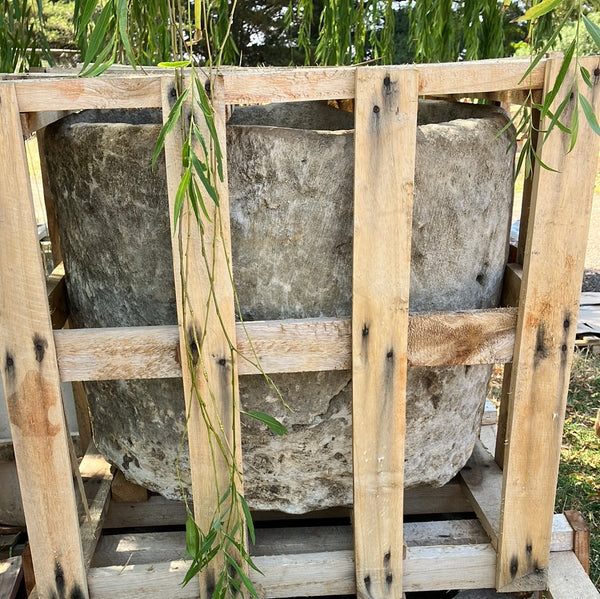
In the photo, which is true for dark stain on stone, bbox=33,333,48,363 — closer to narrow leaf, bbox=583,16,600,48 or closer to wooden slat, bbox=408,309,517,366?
wooden slat, bbox=408,309,517,366

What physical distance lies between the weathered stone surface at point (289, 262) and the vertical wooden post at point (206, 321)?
89 millimetres

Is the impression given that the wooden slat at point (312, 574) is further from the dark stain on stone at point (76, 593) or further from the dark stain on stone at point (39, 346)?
the dark stain on stone at point (39, 346)

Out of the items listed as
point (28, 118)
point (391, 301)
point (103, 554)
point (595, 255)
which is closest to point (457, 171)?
point (391, 301)

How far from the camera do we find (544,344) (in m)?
1.52

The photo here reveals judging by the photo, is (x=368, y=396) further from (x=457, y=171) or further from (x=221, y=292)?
A: (x=457, y=171)

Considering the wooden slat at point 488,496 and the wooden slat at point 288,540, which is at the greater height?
the wooden slat at point 488,496

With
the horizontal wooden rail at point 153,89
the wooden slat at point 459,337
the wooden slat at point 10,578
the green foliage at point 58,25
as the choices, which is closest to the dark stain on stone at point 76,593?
the wooden slat at point 10,578

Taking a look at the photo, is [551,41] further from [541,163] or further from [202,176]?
[202,176]

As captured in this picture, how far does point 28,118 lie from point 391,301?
788 millimetres

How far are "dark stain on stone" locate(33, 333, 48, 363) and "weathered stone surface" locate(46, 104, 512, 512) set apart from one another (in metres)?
0.21

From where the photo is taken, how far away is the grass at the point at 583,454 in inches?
95.3

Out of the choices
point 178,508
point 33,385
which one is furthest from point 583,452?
point 33,385

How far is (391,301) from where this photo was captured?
1440 mm

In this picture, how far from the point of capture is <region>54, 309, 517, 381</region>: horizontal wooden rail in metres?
1.45
